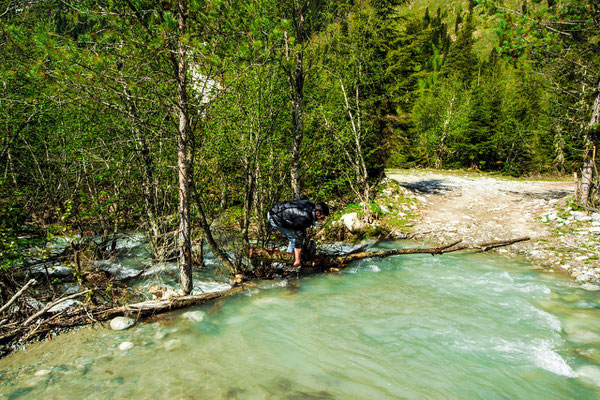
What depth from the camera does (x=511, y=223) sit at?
36.9 ft

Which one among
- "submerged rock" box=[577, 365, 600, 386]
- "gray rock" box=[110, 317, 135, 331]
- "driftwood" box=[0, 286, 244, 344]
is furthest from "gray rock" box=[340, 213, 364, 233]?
"gray rock" box=[110, 317, 135, 331]

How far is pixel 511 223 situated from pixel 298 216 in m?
9.32

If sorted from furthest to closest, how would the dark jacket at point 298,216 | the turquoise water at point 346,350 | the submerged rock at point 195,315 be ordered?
the dark jacket at point 298,216 → the submerged rock at point 195,315 → the turquoise water at point 346,350

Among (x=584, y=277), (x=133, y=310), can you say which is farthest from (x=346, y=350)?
(x=584, y=277)

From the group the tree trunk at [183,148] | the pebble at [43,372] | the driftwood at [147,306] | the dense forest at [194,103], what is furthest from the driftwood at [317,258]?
the pebble at [43,372]

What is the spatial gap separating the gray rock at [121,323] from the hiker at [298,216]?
3537 mm

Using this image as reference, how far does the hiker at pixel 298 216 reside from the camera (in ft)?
22.6

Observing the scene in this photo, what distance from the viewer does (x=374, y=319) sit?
18.7 ft

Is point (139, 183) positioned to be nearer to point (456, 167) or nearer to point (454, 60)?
point (456, 167)

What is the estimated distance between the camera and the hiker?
6.88m

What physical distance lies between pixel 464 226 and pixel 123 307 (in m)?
11.5

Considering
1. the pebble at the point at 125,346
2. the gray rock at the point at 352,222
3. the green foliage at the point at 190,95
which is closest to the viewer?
the pebble at the point at 125,346

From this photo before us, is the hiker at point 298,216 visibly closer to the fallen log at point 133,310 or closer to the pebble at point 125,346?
the fallen log at point 133,310

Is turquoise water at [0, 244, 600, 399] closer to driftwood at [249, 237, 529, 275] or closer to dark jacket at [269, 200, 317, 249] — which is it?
driftwood at [249, 237, 529, 275]
